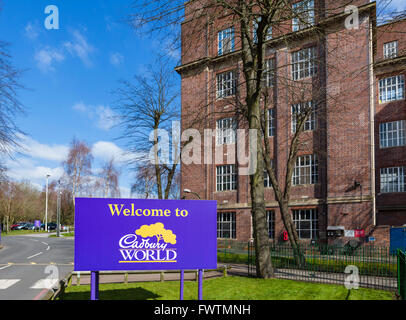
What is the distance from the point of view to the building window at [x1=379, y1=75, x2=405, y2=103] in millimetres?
31094

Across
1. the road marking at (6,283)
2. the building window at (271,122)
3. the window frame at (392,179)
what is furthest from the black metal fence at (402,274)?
the building window at (271,122)

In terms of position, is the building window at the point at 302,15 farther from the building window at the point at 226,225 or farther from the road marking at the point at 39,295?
the building window at the point at 226,225

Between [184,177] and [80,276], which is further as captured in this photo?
[184,177]

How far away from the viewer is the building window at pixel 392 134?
31.0 metres

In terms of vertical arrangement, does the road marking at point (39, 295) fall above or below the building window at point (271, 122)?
below

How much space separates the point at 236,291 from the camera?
11930 millimetres

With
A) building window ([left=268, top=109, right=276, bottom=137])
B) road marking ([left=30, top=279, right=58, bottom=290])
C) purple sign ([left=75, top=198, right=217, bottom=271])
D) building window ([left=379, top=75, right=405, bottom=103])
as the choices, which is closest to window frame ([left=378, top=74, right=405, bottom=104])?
building window ([left=379, top=75, right=405, bottom=103])

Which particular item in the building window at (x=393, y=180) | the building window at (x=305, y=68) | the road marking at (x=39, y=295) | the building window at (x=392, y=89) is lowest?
the road marking at (x=39, y=295)

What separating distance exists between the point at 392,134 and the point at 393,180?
392 cm

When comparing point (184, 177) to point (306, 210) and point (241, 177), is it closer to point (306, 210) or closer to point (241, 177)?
point (241, 177)

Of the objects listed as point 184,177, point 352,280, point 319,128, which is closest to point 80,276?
point 352,280

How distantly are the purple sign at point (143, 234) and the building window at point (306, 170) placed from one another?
→ 22.0 meters

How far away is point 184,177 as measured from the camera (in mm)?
38656
